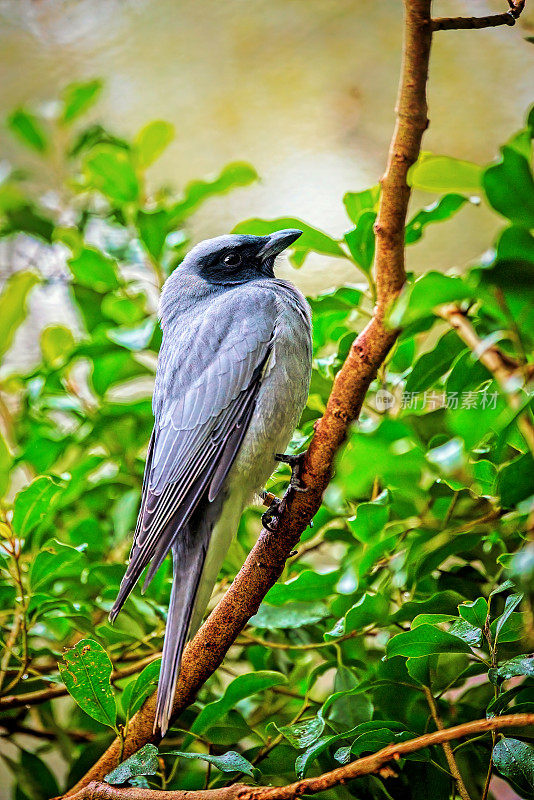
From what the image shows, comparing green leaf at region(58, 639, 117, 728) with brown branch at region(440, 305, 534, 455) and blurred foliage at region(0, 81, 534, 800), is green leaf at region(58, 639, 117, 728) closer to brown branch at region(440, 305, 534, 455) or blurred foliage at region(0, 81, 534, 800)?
blurred foliage at region(0, 81, 534, 800)

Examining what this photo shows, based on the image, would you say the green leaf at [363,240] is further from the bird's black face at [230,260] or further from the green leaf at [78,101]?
the green leaf at [78,101]

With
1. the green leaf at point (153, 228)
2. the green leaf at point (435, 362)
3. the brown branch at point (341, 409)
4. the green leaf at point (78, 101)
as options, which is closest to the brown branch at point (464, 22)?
the brown branch at point (341, 409)

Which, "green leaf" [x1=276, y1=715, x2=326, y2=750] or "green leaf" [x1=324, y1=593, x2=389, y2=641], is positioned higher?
"green leaf" [x1=324, y1=593, x2=389, y2=641]

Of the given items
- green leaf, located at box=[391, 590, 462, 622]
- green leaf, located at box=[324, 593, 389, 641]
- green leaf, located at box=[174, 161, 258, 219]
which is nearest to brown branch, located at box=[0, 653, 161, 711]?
green leaf, located at box=[324, 593, 389, 641]

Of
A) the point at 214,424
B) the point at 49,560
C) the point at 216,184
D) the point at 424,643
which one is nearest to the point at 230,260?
the point at 216,184

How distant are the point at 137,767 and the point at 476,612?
1.67ft

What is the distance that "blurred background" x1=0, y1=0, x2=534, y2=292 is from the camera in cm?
272

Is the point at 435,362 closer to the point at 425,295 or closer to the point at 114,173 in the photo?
the point at 425,295

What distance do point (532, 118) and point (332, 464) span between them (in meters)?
0.51

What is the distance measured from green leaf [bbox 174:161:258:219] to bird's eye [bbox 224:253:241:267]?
0.48 ft

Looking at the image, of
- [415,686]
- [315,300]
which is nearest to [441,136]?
[315,300]

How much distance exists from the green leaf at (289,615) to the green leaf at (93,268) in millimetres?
917

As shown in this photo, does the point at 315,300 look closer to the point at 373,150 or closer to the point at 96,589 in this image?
the point at 96,589

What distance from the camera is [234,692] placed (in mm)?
1113
